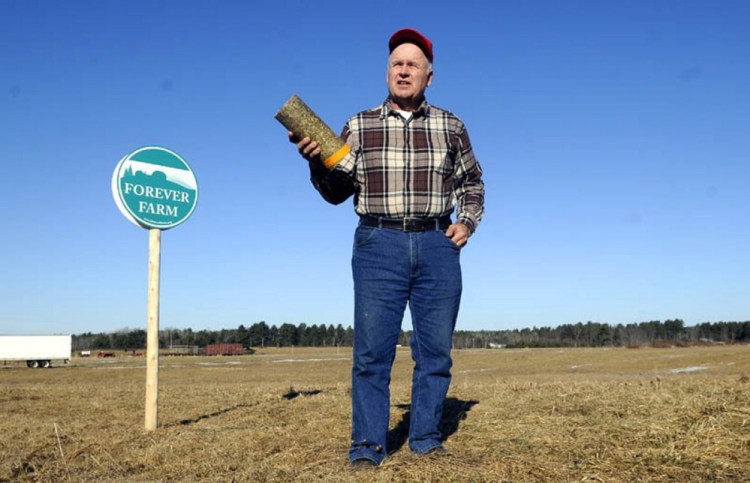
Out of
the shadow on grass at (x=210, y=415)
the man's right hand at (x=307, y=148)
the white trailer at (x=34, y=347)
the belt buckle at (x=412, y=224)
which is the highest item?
the man's right hand at (x=307, y=148)

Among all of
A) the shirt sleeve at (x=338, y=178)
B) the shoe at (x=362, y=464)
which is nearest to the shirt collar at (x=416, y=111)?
the shirt sleeve at (x=338, y=178)

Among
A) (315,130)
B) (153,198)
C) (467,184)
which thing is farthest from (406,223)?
(153,198)

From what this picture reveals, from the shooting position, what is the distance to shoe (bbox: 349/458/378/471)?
149 inches

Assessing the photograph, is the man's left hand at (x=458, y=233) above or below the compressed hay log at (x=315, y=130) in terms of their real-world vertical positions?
below

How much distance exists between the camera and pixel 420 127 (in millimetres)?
4484

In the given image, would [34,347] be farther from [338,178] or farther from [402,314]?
[402,314]

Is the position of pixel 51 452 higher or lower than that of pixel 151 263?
lower

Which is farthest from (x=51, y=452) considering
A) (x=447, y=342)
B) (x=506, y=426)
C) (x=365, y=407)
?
(x=506, y=426)

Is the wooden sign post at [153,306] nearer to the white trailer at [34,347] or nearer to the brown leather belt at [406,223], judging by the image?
the brown leather belt at [406,223]

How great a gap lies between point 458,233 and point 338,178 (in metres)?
0.89

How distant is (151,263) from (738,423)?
18.4 feet

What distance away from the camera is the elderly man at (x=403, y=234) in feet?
13.7

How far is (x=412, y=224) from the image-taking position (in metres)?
4.28

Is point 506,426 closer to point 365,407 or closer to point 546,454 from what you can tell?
point 546,454
